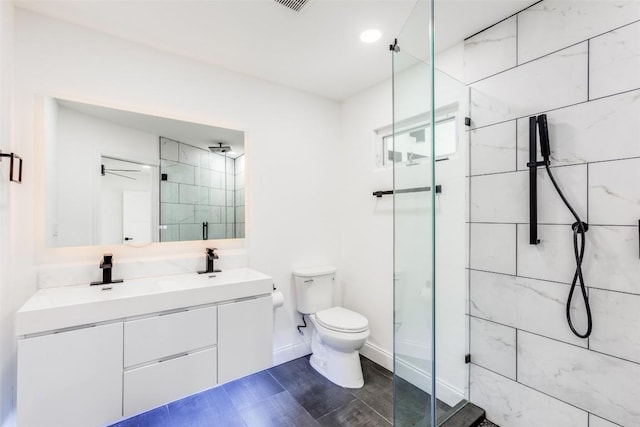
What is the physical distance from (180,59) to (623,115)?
260 cm

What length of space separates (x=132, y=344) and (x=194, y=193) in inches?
43.0

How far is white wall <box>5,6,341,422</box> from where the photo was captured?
1.65 m

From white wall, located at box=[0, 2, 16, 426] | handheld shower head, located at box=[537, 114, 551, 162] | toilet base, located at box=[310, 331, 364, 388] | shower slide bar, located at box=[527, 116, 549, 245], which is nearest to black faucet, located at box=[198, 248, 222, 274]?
white wall, located at box=[0, 2, 16, 426]

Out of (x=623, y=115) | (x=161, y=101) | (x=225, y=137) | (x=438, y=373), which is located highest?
(x=161, y=101)

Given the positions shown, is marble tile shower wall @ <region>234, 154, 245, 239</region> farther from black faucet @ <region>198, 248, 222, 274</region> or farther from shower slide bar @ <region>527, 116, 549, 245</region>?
shower slide bar @ <region>527, 116, 549, 245</region>

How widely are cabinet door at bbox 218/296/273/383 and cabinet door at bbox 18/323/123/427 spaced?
537 millimetres

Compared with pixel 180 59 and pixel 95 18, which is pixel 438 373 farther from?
pixel 95 18

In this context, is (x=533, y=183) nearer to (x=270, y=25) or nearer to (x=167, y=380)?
(x=270, y=25)

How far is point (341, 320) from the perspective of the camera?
88.7 inches

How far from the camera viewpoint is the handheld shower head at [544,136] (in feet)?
4.91

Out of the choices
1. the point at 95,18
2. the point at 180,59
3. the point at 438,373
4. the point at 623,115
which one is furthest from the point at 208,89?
the point at 438,373

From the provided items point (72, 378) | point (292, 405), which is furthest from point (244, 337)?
point (72, 378)

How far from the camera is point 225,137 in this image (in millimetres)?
2314

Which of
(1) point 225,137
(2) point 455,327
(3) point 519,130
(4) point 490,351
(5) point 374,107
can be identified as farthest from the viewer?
(5) point 374,107
